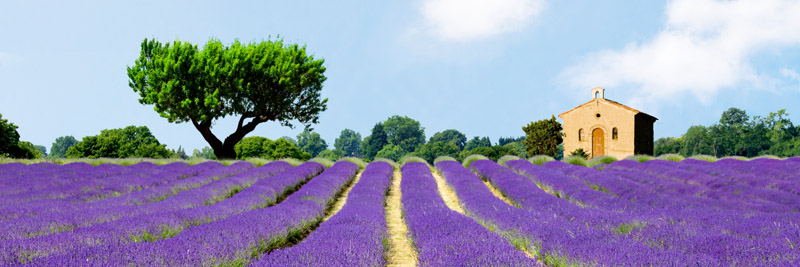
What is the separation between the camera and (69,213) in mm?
6438

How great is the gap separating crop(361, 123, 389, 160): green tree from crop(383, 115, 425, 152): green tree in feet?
8.14

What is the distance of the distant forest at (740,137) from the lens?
53281mm

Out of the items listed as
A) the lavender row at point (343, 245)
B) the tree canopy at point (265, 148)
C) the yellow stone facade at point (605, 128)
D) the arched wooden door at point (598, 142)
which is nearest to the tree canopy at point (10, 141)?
the tree canopy at point (265, 148)

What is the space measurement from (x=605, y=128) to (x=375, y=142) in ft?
151

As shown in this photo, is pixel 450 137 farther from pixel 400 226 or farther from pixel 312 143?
pixel 400 226

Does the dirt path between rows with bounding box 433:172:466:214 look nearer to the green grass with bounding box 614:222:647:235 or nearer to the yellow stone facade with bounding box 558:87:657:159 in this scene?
the green grass with bounding box 614:222:647:235

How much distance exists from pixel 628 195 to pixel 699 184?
3463mm

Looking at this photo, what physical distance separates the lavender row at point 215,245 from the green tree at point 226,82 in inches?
666

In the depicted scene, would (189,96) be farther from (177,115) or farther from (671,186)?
(671,186)

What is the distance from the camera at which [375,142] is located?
73312 millimetres

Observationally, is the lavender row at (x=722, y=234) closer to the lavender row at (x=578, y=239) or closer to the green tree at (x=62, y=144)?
the lavender row at (x=578, y=239)

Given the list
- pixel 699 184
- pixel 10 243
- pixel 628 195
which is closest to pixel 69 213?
pixel 10 243

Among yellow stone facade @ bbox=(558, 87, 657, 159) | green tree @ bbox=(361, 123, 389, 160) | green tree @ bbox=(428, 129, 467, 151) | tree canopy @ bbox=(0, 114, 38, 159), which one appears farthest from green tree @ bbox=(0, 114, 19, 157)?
green tree @ bbox=(428, 129, 467, 151)

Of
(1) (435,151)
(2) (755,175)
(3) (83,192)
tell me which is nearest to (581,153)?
(2) (755,175)
